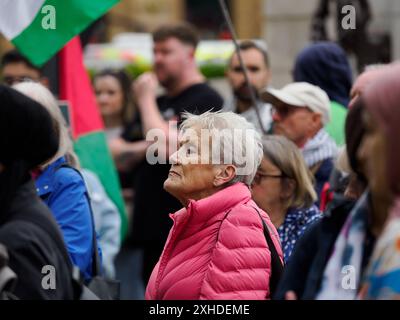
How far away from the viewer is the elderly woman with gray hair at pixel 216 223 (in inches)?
177

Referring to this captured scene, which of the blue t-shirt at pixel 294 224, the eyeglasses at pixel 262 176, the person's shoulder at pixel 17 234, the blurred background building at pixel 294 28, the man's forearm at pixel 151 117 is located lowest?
the blurred background building at pixel 294 28

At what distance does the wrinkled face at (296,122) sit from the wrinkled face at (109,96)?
126 inches

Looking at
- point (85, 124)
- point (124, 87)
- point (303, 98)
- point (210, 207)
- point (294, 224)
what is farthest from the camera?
point (124, 87)

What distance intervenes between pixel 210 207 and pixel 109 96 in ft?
17.2

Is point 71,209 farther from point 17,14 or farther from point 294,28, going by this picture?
point 294,28

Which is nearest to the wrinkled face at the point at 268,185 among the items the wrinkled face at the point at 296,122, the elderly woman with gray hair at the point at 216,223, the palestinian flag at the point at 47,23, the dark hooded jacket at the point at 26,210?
the elderly woman with gray hair at the point at 216,223

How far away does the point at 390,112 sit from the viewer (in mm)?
3150

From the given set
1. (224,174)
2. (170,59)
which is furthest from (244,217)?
(170,59)

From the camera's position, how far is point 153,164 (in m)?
7.43

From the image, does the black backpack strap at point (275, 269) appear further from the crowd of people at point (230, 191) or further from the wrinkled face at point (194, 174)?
the wrinkled face at point (194, 174)

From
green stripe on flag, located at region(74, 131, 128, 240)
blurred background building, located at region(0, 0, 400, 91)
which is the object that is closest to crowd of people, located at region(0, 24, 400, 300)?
green stripe on flag, located at region(74, 131, 128, 240)

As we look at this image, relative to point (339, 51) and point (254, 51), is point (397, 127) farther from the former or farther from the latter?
point (254, 51)

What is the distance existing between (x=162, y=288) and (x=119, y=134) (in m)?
4.91
